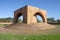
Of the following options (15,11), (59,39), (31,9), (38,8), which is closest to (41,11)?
(38,8)

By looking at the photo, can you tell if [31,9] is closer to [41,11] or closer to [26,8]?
[26,8]

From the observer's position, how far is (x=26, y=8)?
2034cm

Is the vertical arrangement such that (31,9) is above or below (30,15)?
above

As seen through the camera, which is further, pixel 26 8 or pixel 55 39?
pixel 26 8

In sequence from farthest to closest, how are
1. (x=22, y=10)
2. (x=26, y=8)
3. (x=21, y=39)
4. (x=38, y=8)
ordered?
(x=38, y=8) → (x=22, y=10) → (x=26, y=8) → (x=21, y=39)

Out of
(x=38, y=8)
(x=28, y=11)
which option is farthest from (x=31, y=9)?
(x=38, y=8)

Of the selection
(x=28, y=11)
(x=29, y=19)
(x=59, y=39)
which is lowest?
(x=59, y=39)

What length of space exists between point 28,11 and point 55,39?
13084 millimetres

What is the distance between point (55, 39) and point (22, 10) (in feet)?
48.1

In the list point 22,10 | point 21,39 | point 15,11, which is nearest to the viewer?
point 21,39

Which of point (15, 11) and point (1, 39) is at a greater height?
point (15, 11)

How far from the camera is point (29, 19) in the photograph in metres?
20.6

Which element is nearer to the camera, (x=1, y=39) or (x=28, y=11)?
(x=1, y=39)

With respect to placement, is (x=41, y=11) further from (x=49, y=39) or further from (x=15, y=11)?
(x=49, y=39)
